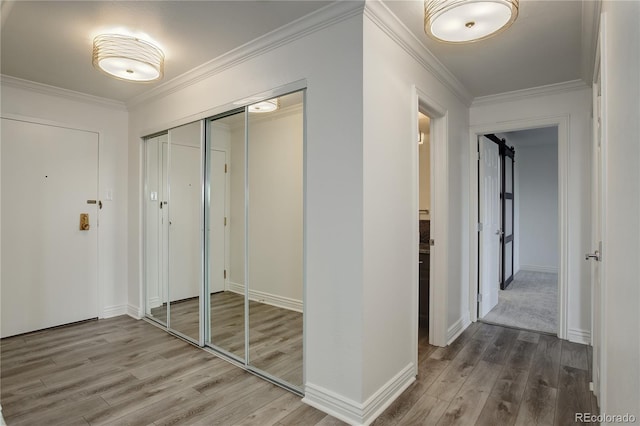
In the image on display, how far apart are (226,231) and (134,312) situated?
1.96 m

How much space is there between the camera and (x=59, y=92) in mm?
3551

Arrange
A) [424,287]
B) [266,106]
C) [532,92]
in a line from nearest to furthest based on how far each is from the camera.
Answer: [266,106] → [532,92] → [424,287]

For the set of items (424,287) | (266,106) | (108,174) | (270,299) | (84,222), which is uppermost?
(266,106)

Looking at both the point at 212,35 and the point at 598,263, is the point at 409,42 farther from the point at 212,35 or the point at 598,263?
the point at 598,263

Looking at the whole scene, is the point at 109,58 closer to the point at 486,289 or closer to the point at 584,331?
the point at 486,289

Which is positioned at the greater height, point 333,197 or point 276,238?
point 333,197

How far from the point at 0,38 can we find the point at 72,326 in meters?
2.79

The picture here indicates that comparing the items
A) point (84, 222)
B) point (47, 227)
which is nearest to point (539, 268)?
point (84, 222)

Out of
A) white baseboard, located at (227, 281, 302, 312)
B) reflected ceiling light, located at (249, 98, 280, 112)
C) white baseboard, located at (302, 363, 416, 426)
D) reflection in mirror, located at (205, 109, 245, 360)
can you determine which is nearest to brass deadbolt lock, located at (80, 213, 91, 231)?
reflection in mirror, located at (205, 109, 245, 360)

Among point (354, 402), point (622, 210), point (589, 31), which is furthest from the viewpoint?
point (589, 31)

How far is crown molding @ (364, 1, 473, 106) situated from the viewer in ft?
6.61

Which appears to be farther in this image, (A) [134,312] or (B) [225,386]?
(A) [134,312]

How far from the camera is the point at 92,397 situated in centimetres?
226

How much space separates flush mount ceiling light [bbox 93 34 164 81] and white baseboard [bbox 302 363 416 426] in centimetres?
261
